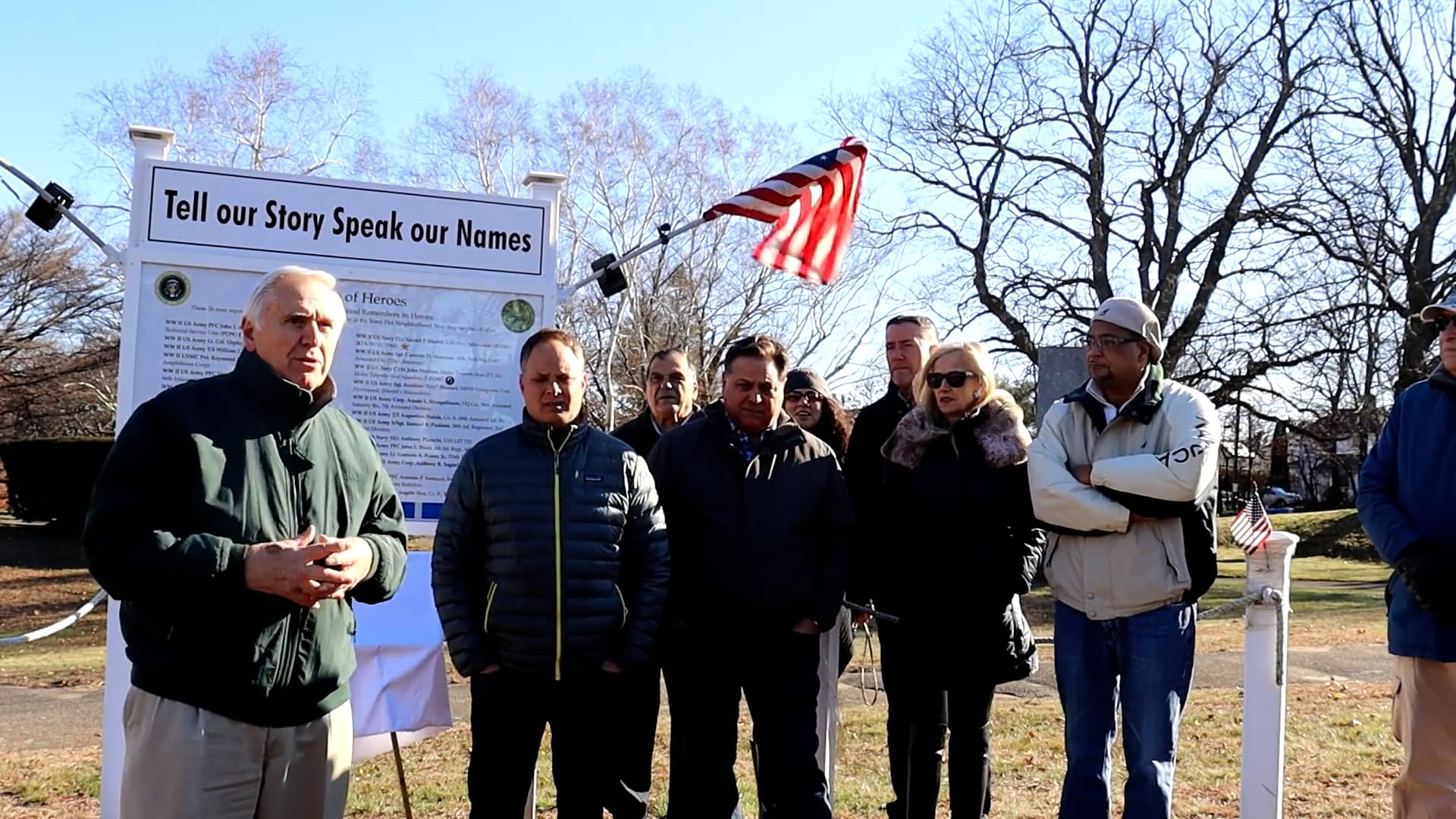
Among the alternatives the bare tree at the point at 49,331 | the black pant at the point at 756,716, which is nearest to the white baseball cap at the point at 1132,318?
the black pant at the point at 756,716

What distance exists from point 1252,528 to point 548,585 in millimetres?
2984

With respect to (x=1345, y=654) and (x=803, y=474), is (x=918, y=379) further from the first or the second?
(x=1345, y=654)

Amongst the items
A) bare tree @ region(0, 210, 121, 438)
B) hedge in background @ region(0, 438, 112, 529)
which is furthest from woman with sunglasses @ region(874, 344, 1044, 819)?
bare tree @ region(0, 210, 121, 438)

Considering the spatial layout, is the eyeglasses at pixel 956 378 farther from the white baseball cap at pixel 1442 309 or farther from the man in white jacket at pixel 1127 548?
the white baseball cap at pixel 1442 309

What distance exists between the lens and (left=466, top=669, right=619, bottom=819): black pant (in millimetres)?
3908

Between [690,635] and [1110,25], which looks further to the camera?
[1110,25]

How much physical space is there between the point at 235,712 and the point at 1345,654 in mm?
10719

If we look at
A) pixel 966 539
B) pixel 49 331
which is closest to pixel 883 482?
pixel 966 539

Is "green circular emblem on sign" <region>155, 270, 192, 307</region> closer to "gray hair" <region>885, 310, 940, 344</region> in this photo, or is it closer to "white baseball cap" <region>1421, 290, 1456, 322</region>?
"gray hair" <region>885, 310, 940, 344</region>

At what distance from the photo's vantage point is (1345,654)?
10953 mm

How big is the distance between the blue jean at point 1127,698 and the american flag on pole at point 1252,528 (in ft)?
2.39

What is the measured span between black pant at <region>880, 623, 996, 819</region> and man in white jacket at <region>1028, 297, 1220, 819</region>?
33 centimetres

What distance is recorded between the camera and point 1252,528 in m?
4.94

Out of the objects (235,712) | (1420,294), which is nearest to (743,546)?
(235,712)
